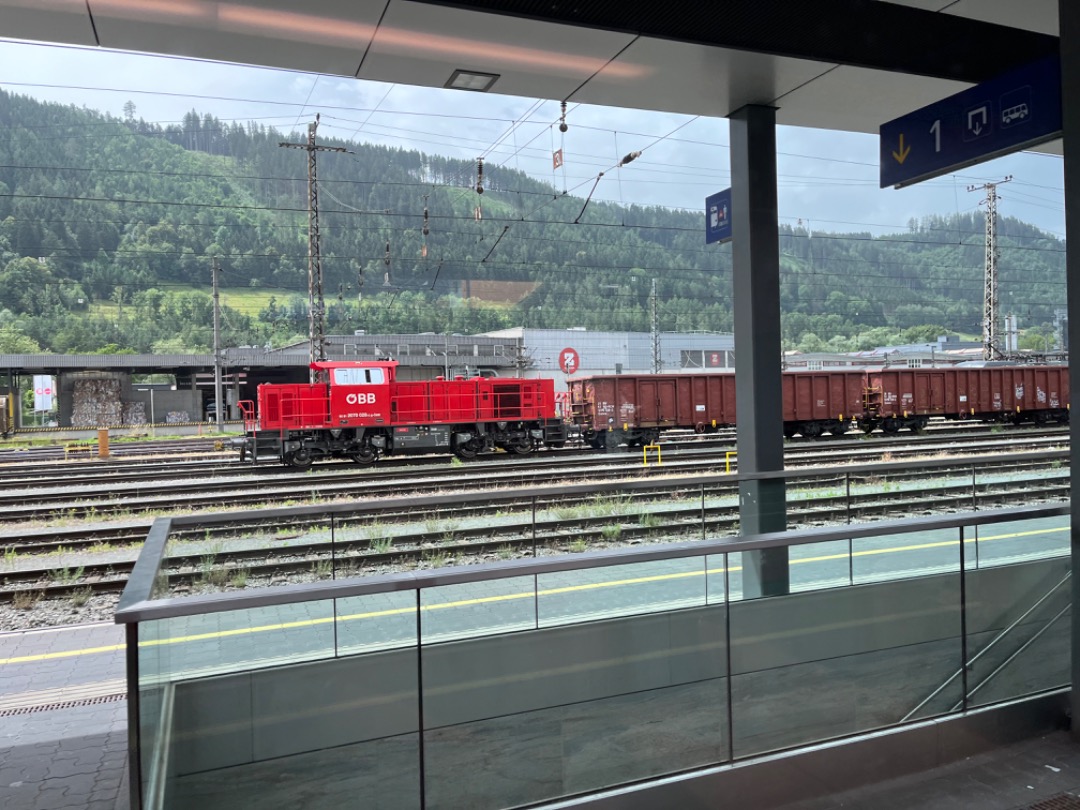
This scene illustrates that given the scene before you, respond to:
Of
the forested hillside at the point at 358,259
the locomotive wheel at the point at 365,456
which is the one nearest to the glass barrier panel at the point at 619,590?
the locomotive wheel at the point at 365,456

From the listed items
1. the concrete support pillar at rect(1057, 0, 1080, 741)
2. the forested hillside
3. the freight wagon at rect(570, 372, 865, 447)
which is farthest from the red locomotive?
the concrete support pillar at rect(1057, 0, 1080, 741)

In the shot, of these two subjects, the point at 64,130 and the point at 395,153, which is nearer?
the point at 64,130

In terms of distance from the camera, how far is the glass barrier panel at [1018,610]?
3705mm

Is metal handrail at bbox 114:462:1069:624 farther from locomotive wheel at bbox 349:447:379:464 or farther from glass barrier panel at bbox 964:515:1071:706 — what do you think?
locomotive wheel at bbox 349:447:379:464

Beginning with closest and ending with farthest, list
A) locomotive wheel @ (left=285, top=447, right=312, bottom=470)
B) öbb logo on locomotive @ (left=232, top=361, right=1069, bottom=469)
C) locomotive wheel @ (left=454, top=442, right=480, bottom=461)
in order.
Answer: locomotive wheel @ (left=285, top=447, right=312, bottom=470)
öbb logo on locomotive @ (left=232, top=361, right=1069, bottom=469)
locomotive wheel @ (left=454, top=442, right=480, bottom=461)

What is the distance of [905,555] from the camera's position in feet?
12.7

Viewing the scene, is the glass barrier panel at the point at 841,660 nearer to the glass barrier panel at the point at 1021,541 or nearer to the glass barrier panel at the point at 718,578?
the glass barrier panel at the point at 718,578

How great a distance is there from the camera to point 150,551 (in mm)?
2906

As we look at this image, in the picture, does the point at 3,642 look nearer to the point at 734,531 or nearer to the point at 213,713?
the point at 213,713

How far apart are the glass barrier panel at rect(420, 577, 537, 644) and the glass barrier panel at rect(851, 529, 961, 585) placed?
167cm

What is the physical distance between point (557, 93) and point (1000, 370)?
2840 centimetres

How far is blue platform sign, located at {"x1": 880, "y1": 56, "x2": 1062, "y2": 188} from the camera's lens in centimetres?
473

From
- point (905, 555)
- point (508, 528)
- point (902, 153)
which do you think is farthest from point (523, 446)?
point (905, 555)

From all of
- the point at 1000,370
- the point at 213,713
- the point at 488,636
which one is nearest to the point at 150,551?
the point at 213,713
